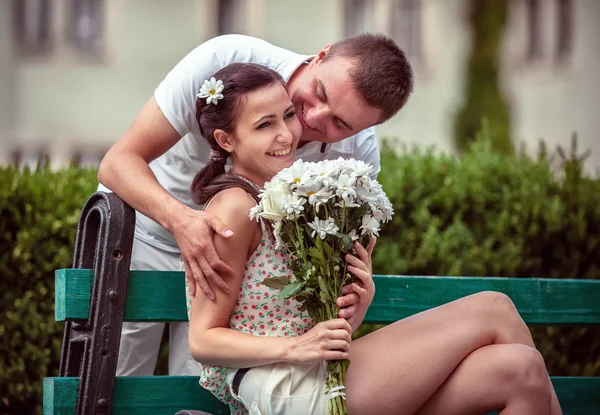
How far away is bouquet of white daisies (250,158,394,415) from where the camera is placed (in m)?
2.76

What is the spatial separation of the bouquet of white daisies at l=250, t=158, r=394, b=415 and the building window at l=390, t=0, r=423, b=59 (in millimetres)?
18657

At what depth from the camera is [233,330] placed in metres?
2.85

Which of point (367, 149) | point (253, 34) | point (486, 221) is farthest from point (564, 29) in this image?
point (367, 149)

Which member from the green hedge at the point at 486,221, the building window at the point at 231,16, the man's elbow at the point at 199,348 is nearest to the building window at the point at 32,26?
the building window at the point at 231,16

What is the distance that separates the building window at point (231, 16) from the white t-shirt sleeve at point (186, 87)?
16735mm

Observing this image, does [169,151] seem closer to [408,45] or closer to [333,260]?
[333,260]

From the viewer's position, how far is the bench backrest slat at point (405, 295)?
313cm

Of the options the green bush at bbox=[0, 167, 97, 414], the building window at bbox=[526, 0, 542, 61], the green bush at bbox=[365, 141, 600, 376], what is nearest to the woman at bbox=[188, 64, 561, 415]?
the green bush at bbox=[0, 167, 97, 414]

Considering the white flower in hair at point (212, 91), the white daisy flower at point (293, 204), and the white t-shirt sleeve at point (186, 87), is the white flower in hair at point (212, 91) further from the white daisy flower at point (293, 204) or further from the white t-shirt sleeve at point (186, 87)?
the white daisy flower at point (293, 204)

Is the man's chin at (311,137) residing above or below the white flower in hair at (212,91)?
below

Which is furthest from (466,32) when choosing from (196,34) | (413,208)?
(413,208)

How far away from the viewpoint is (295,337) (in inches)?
111

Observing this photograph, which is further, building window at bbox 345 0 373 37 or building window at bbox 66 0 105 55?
building window at bbox 345 0 373 37

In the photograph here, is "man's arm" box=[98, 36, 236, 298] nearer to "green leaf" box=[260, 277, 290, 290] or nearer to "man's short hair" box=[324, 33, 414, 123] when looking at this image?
"green leaf" box=[260, 277, 290, 290]
